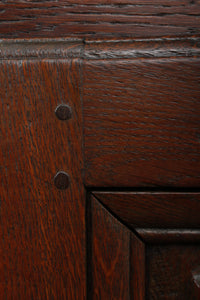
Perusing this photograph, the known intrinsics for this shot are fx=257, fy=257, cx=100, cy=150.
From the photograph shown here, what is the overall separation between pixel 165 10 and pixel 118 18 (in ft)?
0.22

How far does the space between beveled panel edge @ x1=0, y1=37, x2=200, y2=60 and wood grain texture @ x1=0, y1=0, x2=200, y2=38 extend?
A: 0.09 m

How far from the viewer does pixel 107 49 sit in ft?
0.93

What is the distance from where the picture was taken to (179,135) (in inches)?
10.8

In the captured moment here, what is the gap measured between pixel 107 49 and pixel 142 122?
89mm

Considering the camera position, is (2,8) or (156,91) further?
(2,8)

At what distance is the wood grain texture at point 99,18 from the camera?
0.36 meters

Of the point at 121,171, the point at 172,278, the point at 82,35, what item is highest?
the point at 82,35

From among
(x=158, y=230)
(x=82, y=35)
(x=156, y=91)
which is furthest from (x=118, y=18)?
(x=158, y=230)

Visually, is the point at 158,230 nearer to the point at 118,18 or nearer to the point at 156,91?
the point at 156,91

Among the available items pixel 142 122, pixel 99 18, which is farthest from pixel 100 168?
pixel 99 18

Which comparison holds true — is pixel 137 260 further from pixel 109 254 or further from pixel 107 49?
pixel 107 49

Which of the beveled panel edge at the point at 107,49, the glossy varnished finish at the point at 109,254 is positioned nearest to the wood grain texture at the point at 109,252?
the glossy varnished finish at the point at 109,254

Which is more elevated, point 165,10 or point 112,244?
point 165,10

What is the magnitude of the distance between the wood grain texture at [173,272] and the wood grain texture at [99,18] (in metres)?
0.29
